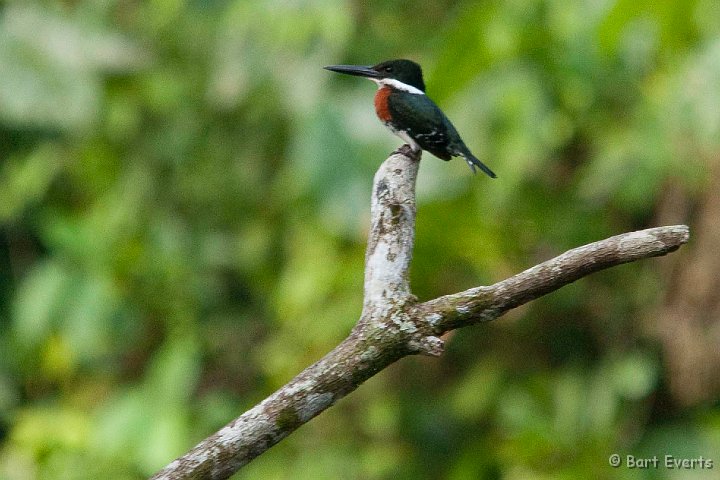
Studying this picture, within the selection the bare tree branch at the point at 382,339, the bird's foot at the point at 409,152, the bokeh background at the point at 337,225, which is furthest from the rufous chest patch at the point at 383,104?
the bare tree branch at the point at 382,339

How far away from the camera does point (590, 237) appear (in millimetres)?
4578

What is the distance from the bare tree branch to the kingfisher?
949 mm

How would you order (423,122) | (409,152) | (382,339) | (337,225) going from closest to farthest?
(382,339) < (409,152) < (423,122) < (337,225)

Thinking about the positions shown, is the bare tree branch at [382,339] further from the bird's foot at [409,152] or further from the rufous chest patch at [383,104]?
the rufous chest patch at [383,104]

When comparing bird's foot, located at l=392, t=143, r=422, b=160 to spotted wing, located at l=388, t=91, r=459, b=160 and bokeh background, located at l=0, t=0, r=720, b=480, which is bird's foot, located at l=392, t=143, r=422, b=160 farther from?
bokeh background, located at l=0, t=0, r=720, b=480

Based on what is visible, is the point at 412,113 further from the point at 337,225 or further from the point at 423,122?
the point at 337,225

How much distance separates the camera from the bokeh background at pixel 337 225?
4254 millimetres

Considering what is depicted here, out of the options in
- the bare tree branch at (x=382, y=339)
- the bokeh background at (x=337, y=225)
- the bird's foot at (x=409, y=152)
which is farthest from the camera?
the bokeh background at (x=337, y=225)

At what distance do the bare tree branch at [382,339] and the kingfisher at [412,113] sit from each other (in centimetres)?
95

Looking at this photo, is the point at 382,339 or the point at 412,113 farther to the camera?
the point at 412,113

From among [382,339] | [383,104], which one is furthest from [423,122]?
[382,339]

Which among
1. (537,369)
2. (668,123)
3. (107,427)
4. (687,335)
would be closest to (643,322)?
→ (687,335)

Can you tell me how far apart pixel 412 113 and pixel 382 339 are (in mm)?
1197

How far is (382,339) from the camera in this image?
1.78 m
